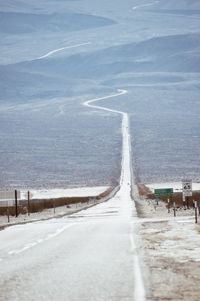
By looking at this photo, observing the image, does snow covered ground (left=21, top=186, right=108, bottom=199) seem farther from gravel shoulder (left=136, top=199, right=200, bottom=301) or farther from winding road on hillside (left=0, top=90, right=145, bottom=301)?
winding road on hillside (left=0, top=90, right=145, bottom=301)

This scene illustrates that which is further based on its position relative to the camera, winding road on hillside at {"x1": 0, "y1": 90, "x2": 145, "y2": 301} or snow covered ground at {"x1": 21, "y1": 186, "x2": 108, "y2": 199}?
snow covered ground at {"x1": 21, "y1": 186, "x2": 108, "y2": 199}

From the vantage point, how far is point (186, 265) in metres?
11.1

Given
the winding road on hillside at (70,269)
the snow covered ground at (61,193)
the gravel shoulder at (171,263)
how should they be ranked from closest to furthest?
1. the winding road on hillside at (70,269)
2. the gravel shoulder at (171,263)
3. the snow covered ground at (61,193)

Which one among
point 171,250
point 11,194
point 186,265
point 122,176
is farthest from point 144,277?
point 122,176

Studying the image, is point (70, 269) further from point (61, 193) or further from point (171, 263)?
point (61, 193)

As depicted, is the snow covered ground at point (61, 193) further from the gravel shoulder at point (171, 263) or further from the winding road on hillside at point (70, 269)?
the winding road on hillside at point (70, 269)

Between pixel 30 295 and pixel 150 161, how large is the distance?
130 m

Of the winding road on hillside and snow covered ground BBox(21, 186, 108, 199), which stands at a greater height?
snow covered ground BBox(21, 186, 108, 199)

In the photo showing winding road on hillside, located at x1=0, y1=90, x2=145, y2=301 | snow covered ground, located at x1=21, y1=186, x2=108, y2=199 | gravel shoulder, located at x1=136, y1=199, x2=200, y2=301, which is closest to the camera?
winding road on hillside, located at x1=0, y1=90, x2=145, y2=301

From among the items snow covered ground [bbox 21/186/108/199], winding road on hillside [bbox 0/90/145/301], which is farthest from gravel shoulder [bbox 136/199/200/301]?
snow covered ground [bbox 21/186/108/199]

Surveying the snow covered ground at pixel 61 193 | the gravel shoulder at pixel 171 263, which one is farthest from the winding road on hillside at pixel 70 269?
the snow covered ground at pixel 61 193

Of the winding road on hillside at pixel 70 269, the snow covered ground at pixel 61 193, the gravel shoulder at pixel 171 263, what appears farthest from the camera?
the snow covered ground at pixel 61 193

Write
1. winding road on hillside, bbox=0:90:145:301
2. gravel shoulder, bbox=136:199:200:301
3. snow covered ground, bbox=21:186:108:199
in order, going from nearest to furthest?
winding road on hillside, bbox=0:90:145:301 → gravel shoulder, bbox=136:199:200:301 → snow covered ground, bbox=21:186:108:199

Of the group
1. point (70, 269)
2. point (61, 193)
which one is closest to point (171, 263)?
point (70, 269)
